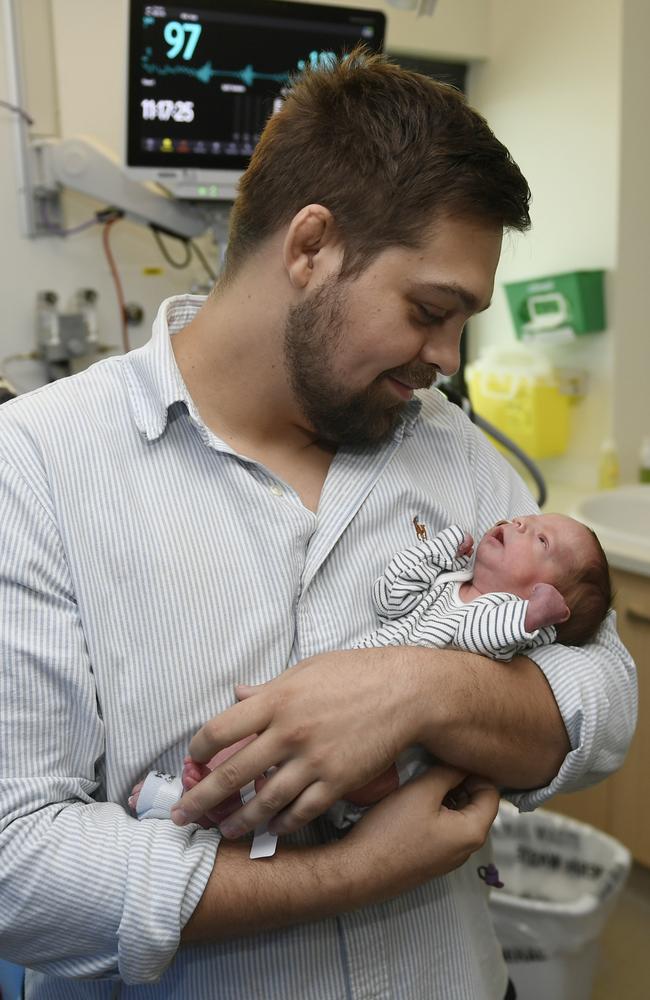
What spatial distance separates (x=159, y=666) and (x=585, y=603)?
57cm

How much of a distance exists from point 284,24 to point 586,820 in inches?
90.6

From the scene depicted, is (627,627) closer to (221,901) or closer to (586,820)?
(586,820)

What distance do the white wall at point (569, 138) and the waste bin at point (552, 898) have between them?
1.28 m

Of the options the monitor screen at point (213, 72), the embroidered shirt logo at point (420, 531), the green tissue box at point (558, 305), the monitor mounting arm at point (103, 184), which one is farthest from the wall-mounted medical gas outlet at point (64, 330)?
the embroidered shirt logo at point (420, 531)

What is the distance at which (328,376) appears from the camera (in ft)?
3.65

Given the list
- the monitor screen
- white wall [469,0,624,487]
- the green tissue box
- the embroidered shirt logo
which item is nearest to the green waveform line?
the monitor screen

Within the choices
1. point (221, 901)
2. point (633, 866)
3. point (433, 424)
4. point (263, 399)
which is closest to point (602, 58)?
point (433, 424)

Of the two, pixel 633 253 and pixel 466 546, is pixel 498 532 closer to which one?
pixel 466 546

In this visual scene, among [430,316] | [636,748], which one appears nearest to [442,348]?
[430,316]

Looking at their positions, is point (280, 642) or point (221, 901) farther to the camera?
point (280, 642)

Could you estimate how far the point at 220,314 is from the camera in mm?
1167

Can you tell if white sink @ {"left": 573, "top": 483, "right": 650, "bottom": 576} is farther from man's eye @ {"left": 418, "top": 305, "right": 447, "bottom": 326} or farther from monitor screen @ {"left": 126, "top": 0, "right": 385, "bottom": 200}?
man's eye @ {"left": 418, "top": 305, "right": 447, "bottom": 326}

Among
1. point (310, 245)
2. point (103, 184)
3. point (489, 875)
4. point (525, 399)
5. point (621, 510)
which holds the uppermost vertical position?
point (103, 184)

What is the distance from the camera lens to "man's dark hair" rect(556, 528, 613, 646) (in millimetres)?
1178
